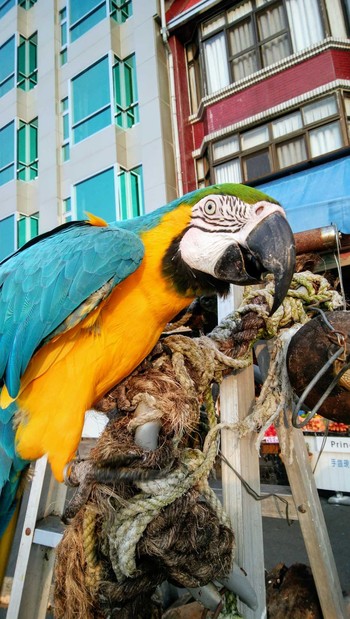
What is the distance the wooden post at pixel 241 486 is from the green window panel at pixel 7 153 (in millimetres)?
11859

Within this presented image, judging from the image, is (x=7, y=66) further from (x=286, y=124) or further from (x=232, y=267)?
(x=232, y=267)

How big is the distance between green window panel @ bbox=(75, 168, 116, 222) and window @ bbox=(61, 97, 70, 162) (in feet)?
4.65

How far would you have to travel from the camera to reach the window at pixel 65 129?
10.6 meters

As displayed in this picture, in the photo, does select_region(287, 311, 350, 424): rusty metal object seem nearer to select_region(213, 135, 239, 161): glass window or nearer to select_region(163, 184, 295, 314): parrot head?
select_region(163, 184, 295, 314): parrot head

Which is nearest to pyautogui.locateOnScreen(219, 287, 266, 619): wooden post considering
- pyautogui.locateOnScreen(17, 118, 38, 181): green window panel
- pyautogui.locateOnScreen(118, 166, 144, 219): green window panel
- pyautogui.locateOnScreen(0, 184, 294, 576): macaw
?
pyautogui.locateOnScreen(0, 184, 294, 576): macaw

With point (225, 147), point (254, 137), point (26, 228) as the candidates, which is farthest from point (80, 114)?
point (254, 137)

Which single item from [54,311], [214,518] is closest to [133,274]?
[54,311]

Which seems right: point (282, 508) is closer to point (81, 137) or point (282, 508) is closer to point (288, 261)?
point (288, 261)

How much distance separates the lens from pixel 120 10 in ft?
32.8

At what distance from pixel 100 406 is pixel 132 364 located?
214mm

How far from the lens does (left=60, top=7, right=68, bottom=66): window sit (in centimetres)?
1102

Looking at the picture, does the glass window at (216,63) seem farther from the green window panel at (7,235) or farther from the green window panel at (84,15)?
the green window panel at (7,235)

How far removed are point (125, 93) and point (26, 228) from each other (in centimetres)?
461

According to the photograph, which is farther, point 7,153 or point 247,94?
point 7,153
